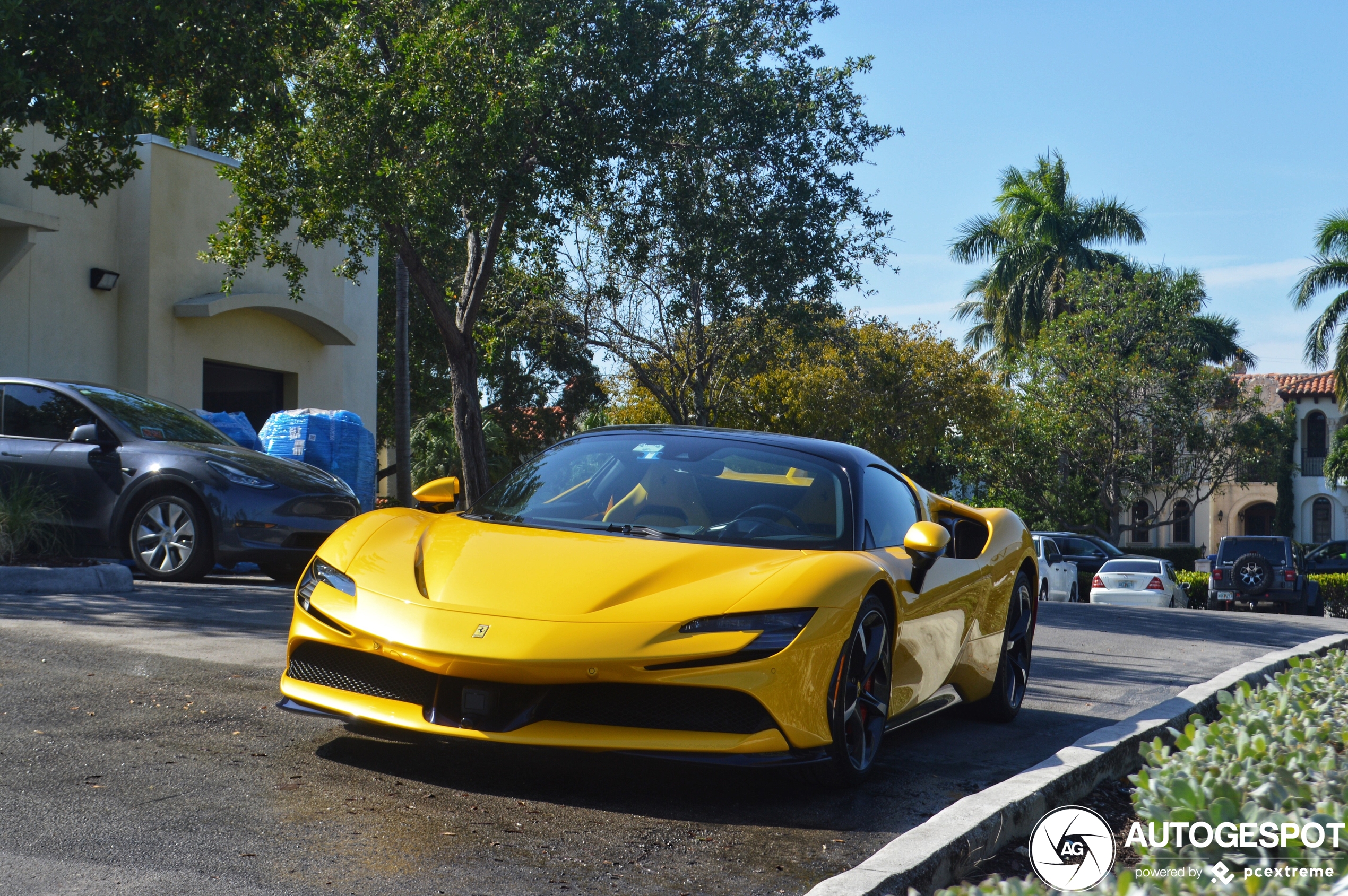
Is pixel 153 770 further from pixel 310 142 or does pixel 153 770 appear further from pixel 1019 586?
pixel 310 142

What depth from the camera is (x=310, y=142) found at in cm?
1556

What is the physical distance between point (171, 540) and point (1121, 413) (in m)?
30.8

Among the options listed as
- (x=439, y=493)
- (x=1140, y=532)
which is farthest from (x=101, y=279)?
(x=1140, y=532)

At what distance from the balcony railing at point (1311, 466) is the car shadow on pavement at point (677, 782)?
5533 cm

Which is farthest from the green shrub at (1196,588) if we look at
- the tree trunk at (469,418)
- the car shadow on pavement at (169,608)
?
the car shadow on pavement at (169,608)

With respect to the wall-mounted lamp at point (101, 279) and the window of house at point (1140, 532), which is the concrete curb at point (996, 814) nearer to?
the wall-mounted lamp at point (101, 279)

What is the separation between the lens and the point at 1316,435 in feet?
180

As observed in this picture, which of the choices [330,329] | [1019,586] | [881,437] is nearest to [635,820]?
[1019,586]

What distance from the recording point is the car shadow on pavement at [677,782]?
13.8 ft

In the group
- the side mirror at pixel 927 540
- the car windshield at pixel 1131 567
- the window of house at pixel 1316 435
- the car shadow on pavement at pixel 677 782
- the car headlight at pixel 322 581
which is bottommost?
the car windshield at pixel 1131 567

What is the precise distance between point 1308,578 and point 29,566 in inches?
884

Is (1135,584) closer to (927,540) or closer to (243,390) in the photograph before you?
(243,390)

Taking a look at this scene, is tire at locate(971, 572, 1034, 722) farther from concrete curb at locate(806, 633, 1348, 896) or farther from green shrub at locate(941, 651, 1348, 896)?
green shrub at locate(941, 651, 1348, 896)

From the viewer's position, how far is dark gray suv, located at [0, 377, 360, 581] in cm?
1020
